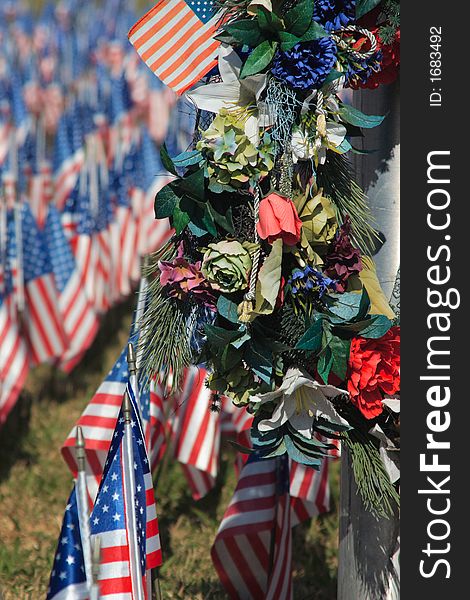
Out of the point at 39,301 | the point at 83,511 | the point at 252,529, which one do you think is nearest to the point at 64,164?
the point at 39,301

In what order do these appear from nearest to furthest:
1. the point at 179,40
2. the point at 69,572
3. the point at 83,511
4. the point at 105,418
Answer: the point at 83,511 → the point at 179,40 → the point at 69,572 → the point at 105,418

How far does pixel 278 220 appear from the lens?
10.2 ft

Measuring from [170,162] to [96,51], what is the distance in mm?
11799

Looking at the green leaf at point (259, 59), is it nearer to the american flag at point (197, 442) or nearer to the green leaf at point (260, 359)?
the green leaf at point (260, 359)

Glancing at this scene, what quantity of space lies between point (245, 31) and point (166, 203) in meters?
0.60

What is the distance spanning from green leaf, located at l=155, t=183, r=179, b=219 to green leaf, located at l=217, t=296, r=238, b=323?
1.09 ft

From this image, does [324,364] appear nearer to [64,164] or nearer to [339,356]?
[339,356]

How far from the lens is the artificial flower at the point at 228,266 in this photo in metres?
3.14

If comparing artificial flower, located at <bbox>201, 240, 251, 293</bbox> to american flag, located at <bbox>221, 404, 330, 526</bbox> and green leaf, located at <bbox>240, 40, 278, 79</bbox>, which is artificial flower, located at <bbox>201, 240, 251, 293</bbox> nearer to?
green leaf, located at <bbox>240, 40, 278, 79</bbox>

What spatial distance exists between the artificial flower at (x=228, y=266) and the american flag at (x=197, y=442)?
9.85ft

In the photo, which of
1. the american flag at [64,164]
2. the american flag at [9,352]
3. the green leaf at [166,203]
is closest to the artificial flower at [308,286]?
the green leaf at [166,203]

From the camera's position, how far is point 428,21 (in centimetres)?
302

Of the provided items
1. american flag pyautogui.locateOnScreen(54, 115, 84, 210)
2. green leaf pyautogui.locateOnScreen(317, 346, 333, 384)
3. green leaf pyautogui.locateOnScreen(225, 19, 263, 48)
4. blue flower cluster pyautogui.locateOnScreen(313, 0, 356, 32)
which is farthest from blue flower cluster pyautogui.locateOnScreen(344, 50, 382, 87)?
american flag pyautogui.locateOnScreen(54, 115, 84, 210)

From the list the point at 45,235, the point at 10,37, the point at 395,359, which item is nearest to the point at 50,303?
the point at 45,235
